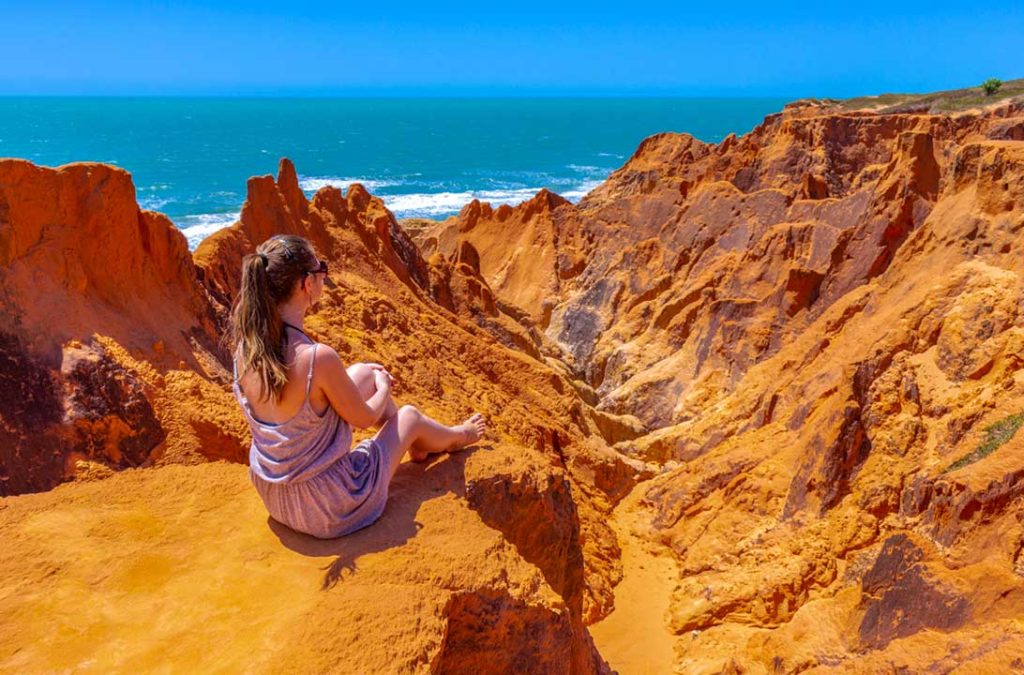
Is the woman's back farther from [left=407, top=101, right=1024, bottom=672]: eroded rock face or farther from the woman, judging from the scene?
[left=407, top=101, right=1024, bottom=672]: eroded rock face

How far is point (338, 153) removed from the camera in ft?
340

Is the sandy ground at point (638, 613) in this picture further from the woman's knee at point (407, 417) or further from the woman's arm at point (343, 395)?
the woman's arm at point (343, 395)

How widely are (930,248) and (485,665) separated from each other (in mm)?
12144

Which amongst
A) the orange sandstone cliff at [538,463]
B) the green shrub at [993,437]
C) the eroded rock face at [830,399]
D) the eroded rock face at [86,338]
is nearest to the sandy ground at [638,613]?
the orange sandstone cliff at [538,463]

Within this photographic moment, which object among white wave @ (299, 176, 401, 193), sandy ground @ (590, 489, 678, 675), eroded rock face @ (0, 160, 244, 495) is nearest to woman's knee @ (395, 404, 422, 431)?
eroded rock face @ (0, 160, 244, 495)

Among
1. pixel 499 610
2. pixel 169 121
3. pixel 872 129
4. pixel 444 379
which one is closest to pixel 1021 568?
pixel 499 610

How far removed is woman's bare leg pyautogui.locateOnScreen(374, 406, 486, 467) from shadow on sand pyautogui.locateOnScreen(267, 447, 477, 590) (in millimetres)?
87

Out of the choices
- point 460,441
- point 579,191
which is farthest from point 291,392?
point 579,191

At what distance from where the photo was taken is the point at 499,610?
4.16 m

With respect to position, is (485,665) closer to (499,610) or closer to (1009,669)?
(499,610)

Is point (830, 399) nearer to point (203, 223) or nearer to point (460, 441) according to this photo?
point (460, 441)

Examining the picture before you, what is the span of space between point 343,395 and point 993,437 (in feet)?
23.7

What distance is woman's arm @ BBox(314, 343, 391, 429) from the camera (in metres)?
3.96

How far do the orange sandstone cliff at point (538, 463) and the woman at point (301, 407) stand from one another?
216 mm
